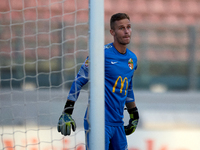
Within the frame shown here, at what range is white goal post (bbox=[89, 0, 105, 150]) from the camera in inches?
56.3

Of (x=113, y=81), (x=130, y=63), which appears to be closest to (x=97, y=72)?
(x=113, y=81)

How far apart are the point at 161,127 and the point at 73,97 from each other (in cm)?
173

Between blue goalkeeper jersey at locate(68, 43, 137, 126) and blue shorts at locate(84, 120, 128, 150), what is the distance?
32 mm

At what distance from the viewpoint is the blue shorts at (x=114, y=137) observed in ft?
5.07

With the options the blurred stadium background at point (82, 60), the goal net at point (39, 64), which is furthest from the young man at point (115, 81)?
the goal net at point (39, 64)

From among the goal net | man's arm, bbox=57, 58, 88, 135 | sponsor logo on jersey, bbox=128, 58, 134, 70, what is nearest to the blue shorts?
man's arm, bbox=57, 58, 88, 135

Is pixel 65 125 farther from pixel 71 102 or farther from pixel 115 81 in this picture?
pixel 115 81

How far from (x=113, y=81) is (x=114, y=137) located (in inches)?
13.1

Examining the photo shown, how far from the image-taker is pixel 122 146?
1.61 metres

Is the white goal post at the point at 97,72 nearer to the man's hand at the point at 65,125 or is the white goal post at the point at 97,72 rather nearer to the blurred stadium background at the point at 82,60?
the man's hand at the point at 65,125

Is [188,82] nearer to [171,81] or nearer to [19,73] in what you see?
[171,81]

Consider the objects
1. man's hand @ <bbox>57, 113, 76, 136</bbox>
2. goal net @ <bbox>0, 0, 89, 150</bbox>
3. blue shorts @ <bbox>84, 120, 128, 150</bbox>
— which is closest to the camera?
man's hand @ <bbox>57, 113, 76, 136</bbox>

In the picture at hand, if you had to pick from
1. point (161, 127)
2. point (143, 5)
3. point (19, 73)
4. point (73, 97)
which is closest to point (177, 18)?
point (143, 5)

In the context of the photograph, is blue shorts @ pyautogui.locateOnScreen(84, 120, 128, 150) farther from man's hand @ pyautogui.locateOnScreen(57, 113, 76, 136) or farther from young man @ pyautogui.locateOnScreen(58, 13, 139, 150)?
man's hand @ pyautogui.locateOnScreen(57, 113, 76, 136)
